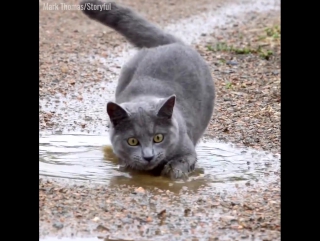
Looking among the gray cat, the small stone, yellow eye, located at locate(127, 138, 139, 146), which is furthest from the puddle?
the small stone

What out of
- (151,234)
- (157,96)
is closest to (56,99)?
(157,96)

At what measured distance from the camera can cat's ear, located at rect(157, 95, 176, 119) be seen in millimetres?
5078

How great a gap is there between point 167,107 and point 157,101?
0.21 metres

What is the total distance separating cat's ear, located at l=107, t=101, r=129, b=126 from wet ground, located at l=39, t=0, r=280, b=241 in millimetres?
373

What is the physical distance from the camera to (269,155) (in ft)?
18.5

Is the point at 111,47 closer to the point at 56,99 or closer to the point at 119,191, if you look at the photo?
the point at 56,99

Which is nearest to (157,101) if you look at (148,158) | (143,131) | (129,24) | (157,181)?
(143,131)

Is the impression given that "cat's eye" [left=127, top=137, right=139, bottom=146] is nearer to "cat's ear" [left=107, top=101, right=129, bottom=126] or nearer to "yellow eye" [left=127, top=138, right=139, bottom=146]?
"yellow eye" [left=127, top=138, right=139, bottom=146]

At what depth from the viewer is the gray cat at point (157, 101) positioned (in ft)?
16.8

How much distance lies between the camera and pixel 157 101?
531cm

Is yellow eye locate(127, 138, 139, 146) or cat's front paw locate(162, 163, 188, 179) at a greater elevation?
yellow eye locate(127, 138, 139, 146)

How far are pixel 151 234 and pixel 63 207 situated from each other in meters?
0.63

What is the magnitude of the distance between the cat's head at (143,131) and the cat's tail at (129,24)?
128cm

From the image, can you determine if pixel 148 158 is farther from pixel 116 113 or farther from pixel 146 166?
pixel 116 113
